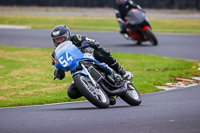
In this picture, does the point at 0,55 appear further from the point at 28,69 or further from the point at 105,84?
the point at 105,84

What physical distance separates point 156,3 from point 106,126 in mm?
28810

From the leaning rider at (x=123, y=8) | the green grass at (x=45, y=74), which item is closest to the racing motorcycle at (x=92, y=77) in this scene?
the green grass at (x=45, y=74)

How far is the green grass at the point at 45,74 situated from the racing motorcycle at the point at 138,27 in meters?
2.86

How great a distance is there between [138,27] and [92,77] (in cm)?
1199

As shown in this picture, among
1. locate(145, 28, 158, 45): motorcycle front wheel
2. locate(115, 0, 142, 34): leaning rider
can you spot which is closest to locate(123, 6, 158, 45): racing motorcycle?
locate(145, 28, 158, 45): motorcycle front wheel

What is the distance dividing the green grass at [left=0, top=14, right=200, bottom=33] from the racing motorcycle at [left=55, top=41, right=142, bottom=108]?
57.6ft

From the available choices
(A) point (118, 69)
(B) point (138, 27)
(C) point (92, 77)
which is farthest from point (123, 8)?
(C) point (92, 77)

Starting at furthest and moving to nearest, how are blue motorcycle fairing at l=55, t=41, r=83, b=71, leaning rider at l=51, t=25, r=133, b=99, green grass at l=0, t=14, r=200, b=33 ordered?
green grass at l=0, t=14, r=200, b=33 < leaning rider at l=51, t=25, r=133, b=99 < blue motorcycle fairing at l=55, t=41, r=83, b=71

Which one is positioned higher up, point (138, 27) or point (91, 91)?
point (91, 91)

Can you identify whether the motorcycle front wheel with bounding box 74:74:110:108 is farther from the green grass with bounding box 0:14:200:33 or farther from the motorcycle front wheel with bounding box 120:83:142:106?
the green grass with bounding box 0:14:200:33

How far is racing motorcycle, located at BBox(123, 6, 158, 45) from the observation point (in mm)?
19328

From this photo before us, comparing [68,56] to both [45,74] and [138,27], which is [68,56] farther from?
[138,27]

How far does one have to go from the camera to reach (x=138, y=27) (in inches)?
766

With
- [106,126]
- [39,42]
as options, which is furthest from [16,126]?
[39,42]
